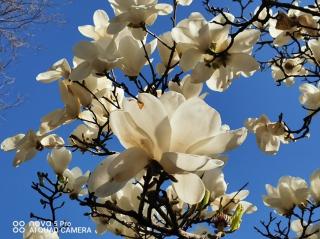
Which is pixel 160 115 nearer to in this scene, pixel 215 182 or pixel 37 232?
pixel 215 182

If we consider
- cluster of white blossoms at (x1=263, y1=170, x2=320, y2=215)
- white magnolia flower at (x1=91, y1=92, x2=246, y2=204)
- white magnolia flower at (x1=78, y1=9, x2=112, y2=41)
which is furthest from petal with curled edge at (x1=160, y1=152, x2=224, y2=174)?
cluster of white blossoms at (x1=263, y1=170, x2=320, y2=215)

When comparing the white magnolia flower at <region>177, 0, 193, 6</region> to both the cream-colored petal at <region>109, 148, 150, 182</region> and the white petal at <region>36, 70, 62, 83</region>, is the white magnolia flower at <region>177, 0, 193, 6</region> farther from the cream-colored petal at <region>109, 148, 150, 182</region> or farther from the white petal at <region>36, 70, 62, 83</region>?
the cream-colored petal at <region>109, 148, 150, 182</region>

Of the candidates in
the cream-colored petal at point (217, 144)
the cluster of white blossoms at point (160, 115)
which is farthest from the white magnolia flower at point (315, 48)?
the cream-colored petal at point (217, 144)

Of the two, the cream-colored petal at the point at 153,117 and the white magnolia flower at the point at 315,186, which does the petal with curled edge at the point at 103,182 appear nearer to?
the cream-colored petal at the point at 153,117

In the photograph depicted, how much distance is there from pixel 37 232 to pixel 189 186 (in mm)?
827

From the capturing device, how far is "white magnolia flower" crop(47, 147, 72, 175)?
1704 millimetres

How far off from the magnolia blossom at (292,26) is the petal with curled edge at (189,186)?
3.16 feet

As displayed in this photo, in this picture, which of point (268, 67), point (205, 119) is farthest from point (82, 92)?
point (268, 67)

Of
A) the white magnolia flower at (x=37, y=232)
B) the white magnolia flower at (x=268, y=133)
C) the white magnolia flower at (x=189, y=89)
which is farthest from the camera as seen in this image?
the white magnolia flower at (x=268, y=133)

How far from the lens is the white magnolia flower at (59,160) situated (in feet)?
5.59

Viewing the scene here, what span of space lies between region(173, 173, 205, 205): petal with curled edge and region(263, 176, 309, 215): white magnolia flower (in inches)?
35.7

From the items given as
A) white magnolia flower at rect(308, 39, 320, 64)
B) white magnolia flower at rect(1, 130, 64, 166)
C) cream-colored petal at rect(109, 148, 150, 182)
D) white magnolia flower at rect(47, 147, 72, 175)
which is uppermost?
white magnolia flower at rect(308, 39, 320, 64)

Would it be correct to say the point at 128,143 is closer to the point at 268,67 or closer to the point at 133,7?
the point at 133,7

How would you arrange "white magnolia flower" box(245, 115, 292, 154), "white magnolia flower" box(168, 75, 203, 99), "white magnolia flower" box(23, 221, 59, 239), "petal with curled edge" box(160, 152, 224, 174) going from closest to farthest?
"petal with curled edge" box(160, 152, 224, 174), "white magnolia flower" box(168, 75, 203, 99), "white magnolia flower" box(23, 221, 59, 239), "white magnolia flower" box(245, 115, 292, 154)
